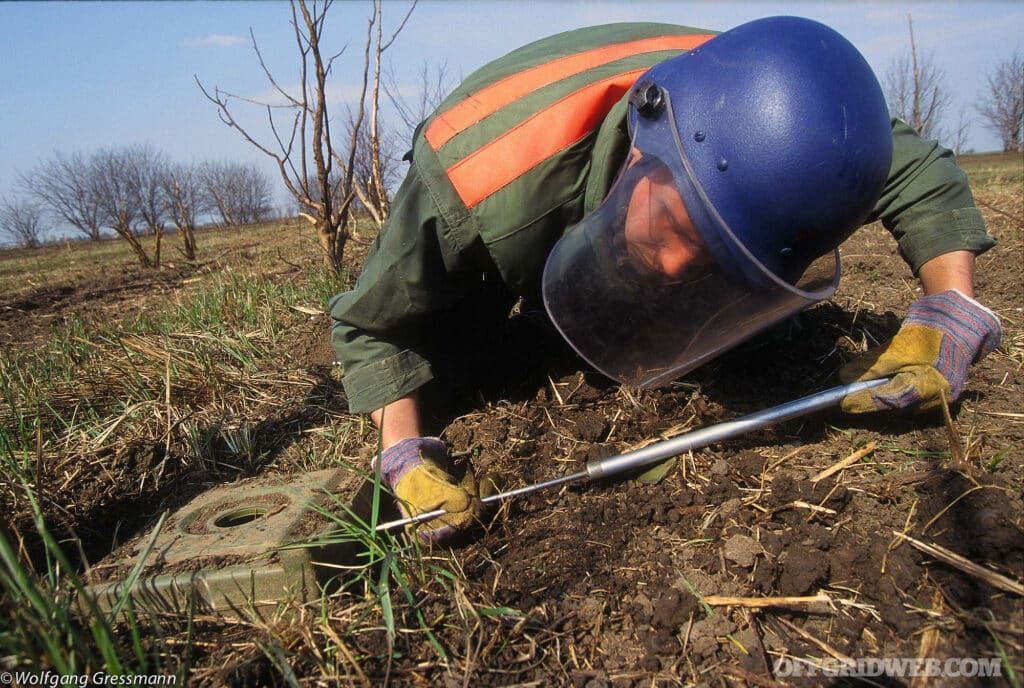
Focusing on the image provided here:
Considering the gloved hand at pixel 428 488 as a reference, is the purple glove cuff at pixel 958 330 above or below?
above

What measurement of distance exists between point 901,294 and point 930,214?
0.99 meters

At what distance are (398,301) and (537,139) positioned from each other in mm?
624

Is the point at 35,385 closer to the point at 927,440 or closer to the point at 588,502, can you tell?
the point at 588,502

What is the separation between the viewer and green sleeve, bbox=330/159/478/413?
1758 mm

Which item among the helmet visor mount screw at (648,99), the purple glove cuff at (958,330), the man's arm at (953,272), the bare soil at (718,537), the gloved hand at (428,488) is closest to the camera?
the bare soil at (718,537)

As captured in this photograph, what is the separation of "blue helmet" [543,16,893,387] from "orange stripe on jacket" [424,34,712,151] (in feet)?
1.02

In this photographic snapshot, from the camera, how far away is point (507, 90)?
1.67m

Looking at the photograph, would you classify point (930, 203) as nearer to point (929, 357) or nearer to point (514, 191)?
point (929, 357)

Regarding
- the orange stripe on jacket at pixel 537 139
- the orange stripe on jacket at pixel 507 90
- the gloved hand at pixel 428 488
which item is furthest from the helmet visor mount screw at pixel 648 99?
the gloved hand at pixel 428 488

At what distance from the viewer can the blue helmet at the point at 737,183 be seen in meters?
1.23

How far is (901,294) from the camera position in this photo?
8.92 feet

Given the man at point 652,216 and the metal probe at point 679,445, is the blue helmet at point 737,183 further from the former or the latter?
the metal probe at point 679,445

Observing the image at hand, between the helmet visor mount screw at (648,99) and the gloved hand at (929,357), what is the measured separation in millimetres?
903

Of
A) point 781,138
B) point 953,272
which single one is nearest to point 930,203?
point 953,272
